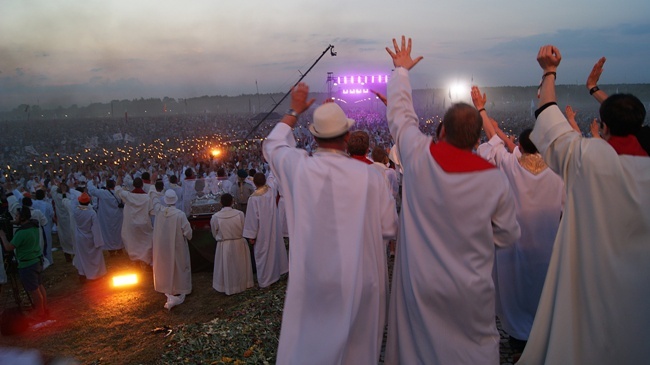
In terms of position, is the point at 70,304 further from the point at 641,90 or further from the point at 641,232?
the point at 641,90

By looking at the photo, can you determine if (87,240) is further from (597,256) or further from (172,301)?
(597,256)

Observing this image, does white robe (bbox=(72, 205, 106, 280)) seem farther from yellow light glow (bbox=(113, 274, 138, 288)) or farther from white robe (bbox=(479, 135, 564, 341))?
white robe (bbox=(479, 135, 564, 341))

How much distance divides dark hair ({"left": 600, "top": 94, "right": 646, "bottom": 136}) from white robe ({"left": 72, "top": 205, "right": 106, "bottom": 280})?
941cm

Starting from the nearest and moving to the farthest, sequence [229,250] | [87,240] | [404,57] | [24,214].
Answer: [404,57] → [24,214] → [229,250] → [87,240]

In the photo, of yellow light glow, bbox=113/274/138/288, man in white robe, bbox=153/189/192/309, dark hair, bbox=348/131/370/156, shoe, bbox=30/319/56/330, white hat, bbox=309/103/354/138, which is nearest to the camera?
white hat, bbox=309/103/354/138

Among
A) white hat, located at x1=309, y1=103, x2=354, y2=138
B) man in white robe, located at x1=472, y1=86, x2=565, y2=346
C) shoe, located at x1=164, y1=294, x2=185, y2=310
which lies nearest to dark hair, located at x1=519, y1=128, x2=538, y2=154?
man in white robe, located at x1=472, y1=86, x2=565, y2=346

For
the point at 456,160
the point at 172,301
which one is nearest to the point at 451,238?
the point at 456,160

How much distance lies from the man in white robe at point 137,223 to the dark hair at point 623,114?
9.13 m

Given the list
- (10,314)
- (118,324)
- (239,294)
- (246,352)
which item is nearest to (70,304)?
(10,314)

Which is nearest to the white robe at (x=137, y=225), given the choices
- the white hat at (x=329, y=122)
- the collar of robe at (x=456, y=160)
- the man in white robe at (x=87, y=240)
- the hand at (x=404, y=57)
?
the man in white robe at (x=87, y=240)

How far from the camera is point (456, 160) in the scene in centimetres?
279

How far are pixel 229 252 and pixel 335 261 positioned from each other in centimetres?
562

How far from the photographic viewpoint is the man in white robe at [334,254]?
117 inches

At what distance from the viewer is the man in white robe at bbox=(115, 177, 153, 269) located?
9.70m
